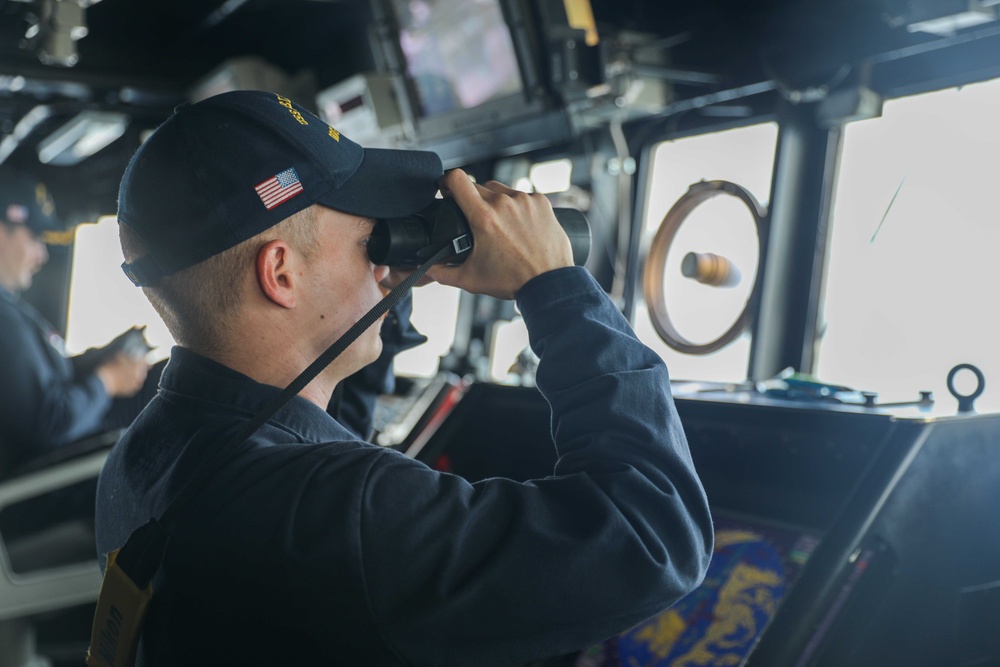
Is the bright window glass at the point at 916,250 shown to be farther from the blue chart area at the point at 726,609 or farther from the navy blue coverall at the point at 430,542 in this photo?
the navy blue coverall at the point at 430,542

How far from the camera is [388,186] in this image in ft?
3.61

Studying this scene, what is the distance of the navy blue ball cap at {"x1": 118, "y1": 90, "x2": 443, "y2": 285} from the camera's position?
1002 millimetres

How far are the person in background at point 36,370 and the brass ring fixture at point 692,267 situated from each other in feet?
4.77

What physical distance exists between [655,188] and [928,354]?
96 cm

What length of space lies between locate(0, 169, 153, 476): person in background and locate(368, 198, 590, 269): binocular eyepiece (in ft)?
5.70

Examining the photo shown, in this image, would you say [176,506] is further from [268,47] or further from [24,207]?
[268,47]

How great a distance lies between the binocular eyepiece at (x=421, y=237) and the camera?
3.54 feet

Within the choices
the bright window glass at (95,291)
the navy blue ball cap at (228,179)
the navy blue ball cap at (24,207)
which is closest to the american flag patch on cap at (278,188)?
the navy blue ball cap at (228,179)

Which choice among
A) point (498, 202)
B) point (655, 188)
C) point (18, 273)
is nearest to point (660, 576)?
point (498, 202)

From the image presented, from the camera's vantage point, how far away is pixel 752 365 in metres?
2.08

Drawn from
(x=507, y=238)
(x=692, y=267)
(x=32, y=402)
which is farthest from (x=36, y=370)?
(x=507, y=238)

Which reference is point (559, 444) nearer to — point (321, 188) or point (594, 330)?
point (594, 330)

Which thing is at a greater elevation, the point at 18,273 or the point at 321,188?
the point at 321,188

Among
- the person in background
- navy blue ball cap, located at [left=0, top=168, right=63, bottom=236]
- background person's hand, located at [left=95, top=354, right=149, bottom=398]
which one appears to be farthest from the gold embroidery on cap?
navy blue ball cap, located at [left=0, top=168, right=63, bottom=236]
